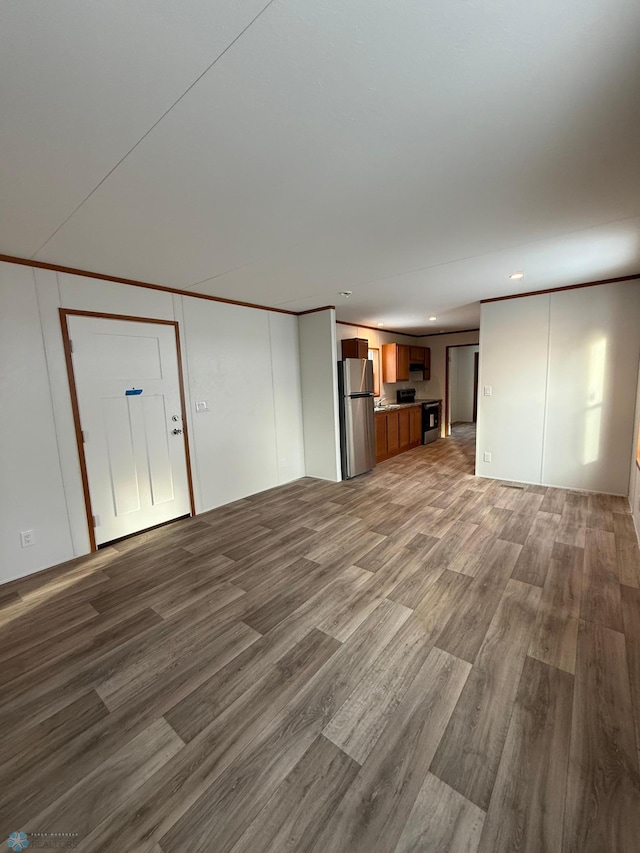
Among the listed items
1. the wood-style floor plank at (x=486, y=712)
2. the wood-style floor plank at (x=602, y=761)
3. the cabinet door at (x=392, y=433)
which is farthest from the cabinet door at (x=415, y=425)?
the wood-style floor plank at (x=602, y=761)

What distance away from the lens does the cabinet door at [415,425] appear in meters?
6.80

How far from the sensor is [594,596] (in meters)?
2.16

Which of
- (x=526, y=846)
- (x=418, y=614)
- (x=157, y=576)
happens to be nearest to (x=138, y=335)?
(x=157, y=576)

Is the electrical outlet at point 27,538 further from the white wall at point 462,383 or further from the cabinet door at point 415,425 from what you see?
the white wall at point 462,383

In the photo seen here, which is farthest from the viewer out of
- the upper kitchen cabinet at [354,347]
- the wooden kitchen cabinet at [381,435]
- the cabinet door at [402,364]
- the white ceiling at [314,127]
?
the cabinet door at [402,364]

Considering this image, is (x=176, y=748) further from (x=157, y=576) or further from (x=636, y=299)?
(x=636, y=299)

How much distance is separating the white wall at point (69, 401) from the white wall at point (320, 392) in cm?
34

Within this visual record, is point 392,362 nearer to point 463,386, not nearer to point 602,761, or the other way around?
point 463,386

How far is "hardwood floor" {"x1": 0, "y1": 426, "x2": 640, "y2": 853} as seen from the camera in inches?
43.5

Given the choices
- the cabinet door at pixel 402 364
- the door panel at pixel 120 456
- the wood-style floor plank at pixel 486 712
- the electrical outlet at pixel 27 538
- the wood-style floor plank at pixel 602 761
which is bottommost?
the wood-style floor plank at pixel 486 712

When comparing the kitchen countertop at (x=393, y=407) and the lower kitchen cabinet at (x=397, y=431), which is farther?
the kitchen countertop at (x=393, y=407)

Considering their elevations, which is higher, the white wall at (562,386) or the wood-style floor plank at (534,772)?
the white wall at (562,386)

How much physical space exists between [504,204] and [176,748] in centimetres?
325

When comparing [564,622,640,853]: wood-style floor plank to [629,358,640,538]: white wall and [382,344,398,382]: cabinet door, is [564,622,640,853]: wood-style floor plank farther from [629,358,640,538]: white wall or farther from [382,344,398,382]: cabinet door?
[382,344,398,382]: cabinet door
